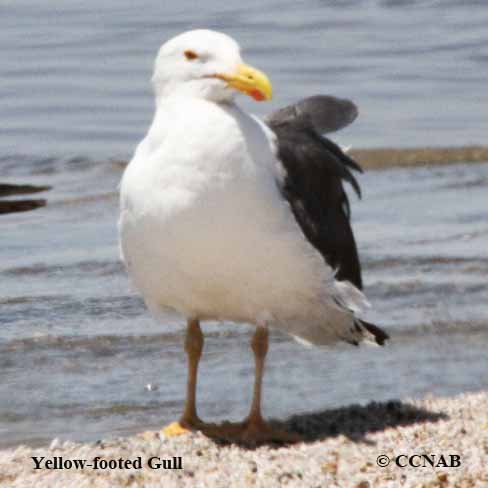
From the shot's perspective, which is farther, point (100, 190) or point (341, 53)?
point (341, 53)

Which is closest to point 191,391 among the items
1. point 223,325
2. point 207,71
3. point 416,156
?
point 207,71

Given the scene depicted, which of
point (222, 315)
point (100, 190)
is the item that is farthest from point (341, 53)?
point (222, 315)

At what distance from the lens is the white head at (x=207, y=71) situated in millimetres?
6223

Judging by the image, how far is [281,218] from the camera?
621 cm

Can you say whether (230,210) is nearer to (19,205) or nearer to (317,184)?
(317,184)

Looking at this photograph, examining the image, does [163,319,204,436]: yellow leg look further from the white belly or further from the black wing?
the black wing

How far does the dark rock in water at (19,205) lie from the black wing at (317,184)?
5542 mm

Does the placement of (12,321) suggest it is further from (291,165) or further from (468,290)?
(291,165)

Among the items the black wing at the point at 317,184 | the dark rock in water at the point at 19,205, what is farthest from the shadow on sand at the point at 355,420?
the dark rock in water at the point at 19,205

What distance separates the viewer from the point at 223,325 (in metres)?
8.98

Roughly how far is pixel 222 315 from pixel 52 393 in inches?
64.1

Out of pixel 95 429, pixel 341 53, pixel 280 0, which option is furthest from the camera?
pixel 280 0

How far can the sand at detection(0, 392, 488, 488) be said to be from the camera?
5.72 metres

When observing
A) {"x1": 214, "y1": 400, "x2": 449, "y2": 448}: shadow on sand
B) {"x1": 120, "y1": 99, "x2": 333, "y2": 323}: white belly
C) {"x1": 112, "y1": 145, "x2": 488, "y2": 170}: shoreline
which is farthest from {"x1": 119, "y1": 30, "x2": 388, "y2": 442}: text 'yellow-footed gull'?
{"x1": 112, "y1": 145, "x2": 488, "y2": 170}: shoreline
